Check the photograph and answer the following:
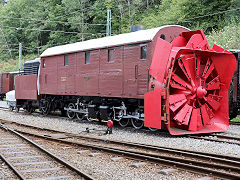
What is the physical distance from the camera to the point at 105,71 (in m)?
12.9

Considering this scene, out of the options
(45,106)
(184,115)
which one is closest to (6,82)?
(45,106)

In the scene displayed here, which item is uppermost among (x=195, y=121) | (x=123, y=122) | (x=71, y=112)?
(x=195, y=121)

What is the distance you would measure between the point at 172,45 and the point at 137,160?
5.10 meters

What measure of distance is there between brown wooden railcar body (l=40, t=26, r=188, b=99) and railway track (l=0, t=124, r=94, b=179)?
14.3 ft

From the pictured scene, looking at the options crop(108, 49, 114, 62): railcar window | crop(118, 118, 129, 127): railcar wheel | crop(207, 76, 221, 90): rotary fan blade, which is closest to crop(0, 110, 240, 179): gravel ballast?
crop(118, 118, 129, 127): railcar wheel

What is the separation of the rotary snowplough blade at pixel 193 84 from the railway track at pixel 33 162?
158 inches

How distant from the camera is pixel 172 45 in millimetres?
10625

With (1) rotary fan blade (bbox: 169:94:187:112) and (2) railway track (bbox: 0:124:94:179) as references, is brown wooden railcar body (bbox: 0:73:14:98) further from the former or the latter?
(1) rotary fan blade (bbox: 169:94:187:112)

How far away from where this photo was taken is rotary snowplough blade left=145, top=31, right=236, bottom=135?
998 cm

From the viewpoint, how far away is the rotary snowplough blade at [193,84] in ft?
32.7

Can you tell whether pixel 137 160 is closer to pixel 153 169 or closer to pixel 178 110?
pixel 153 169

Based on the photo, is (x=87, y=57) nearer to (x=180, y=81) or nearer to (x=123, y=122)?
(x=123, y=122)

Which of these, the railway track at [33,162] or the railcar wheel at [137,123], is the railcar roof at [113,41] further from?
the railway track at [33,162]

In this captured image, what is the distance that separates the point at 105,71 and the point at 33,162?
6.79 meters
